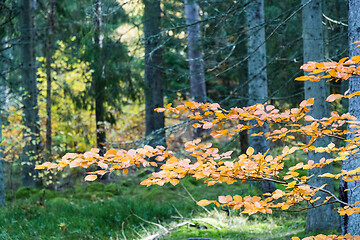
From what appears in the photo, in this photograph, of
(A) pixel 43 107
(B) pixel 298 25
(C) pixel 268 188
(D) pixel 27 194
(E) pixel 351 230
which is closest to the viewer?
(E) pixel 351 230

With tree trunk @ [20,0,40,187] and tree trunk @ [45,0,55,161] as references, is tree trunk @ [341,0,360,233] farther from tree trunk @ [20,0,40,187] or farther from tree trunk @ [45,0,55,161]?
tree trunk @ [20,0,40,187]

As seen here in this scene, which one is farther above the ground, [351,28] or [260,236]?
[351,28]

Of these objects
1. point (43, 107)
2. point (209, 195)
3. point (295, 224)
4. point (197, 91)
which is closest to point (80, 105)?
point (43, 107)

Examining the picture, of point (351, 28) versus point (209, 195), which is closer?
point (351, 28)

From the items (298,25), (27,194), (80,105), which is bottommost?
(27,194)

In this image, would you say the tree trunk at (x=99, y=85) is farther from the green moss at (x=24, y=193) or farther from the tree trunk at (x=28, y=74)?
the green moss at (x=24, y=193)

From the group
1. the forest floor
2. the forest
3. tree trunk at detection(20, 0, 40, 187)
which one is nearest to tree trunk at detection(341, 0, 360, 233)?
the forest

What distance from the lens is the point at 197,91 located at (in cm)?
1262

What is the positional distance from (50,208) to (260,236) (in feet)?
13.6

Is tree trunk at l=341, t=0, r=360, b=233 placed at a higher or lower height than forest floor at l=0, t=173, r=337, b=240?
higher

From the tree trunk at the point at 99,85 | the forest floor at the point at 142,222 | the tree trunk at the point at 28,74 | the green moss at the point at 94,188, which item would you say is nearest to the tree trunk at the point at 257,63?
the forest floor at the point at 142,222

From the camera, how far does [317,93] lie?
4.28 m

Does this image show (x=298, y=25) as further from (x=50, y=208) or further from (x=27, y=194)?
(x=27, y=194)

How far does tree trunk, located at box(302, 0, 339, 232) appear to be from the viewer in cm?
428
